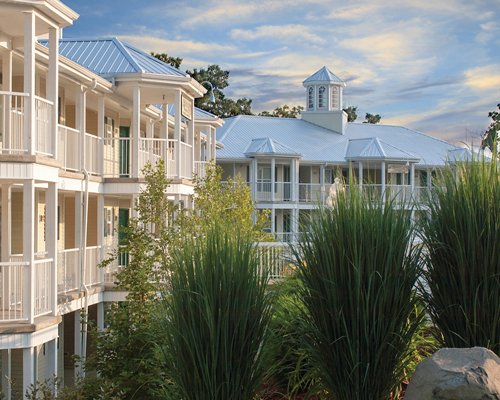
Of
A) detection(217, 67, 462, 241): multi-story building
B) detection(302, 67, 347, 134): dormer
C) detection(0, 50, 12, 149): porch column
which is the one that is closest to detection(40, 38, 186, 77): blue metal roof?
detection(0, 50, 12, 149): porch column

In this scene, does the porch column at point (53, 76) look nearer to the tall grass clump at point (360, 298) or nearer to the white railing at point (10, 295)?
the white railing at point (10, 295)

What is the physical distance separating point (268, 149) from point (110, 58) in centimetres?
2500

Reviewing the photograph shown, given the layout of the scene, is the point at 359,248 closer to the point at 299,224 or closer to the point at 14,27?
the point at 299,224

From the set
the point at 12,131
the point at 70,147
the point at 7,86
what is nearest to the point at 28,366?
the point at 12,131

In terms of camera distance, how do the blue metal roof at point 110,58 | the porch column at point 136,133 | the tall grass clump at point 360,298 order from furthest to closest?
the blue metal roof at point 110,58
the porch column at point 136,133
the tall grass clump at point 360,298

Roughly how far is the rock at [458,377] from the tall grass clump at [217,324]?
51.9 inches

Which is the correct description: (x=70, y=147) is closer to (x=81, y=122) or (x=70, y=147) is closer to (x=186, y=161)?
(x=81, y=122)

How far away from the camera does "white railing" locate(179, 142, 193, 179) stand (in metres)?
23.5

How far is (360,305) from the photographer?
6762 mm

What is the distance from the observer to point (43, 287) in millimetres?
A: 14734

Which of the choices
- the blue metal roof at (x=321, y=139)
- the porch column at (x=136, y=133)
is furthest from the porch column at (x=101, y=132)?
the blue metal roof at (x=321, y=139)

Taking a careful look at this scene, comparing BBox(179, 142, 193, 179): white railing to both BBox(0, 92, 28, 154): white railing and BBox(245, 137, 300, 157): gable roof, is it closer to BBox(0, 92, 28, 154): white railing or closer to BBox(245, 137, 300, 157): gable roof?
BBox(0, 92, 28, 154): white railing

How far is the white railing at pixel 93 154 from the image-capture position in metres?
20.5

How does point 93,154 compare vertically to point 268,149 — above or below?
below
